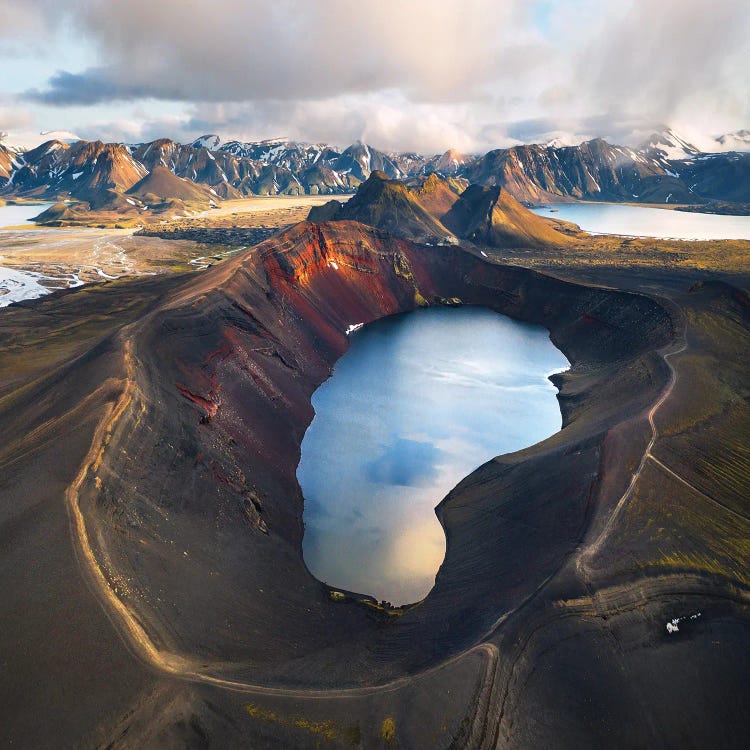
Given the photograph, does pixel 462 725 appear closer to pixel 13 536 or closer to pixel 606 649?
pixel 606 649

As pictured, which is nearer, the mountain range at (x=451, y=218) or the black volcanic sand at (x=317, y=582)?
the black volcanic sand at (x=317, y=582)

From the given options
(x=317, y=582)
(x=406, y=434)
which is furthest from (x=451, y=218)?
(x=317, y=582)

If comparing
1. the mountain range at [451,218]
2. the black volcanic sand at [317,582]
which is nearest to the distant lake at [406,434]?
the black volcanic sand at [317,582]

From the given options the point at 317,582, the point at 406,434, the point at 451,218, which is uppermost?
the point at 451,218

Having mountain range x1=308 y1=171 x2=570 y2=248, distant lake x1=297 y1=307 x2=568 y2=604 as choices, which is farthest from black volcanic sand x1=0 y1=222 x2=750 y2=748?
mountain range x1=308 y1=171 x2=570 y2=248

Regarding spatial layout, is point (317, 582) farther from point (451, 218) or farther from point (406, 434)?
point (451, 218)

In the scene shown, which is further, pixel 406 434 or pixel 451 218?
pixel 451 218

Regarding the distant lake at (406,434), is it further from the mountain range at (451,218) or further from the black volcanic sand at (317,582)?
the mountain range at (451,218)
